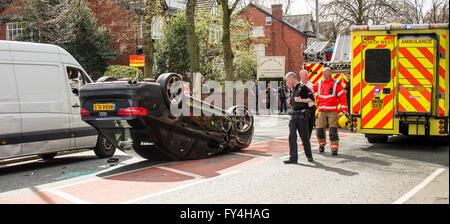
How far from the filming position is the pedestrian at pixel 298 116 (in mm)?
8610

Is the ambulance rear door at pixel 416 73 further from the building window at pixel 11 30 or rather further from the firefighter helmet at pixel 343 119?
the building window at pixel 11 30

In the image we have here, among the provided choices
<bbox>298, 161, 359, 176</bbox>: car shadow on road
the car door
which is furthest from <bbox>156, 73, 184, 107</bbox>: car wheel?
<bbox>298, 161, 359, 176</bbox>: car shadow on road

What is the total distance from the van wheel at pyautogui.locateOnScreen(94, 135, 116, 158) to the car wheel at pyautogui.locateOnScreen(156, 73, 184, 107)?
2636 mm

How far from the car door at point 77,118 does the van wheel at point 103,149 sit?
0.16 metres

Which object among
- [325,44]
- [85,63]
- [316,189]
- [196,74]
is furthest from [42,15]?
[316,189]

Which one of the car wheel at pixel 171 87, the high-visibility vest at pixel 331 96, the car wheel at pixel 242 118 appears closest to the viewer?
the car wheel at pixel 171 87

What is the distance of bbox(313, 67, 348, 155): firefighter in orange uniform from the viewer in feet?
A: 31.5

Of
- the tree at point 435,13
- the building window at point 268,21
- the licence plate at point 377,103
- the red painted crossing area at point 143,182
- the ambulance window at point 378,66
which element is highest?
the building window at point 268,21

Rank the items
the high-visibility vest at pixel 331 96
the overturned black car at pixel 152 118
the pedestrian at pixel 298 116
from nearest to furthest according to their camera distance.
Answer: the overturned black car at pixel 152 118
the pedestrian at pixel 298 116
the high-visibility vest at pixel 331 96

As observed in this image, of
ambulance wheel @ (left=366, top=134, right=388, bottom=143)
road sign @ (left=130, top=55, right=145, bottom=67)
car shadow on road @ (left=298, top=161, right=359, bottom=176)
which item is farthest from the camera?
road sign @ (left=130, top=55, right=145, bottom=67)

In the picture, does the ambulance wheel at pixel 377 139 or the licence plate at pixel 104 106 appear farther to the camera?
the ambulance wheel at pixel 377 139

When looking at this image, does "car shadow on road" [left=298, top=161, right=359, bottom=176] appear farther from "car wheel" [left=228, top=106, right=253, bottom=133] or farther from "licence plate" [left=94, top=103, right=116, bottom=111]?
"licence plate" [left=94, top=103, right=116, bottom=111]

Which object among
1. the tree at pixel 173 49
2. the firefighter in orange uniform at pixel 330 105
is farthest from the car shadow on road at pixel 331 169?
the tree at pixel 173 49

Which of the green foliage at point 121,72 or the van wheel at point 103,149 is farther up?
the green foliage at point 121,72
